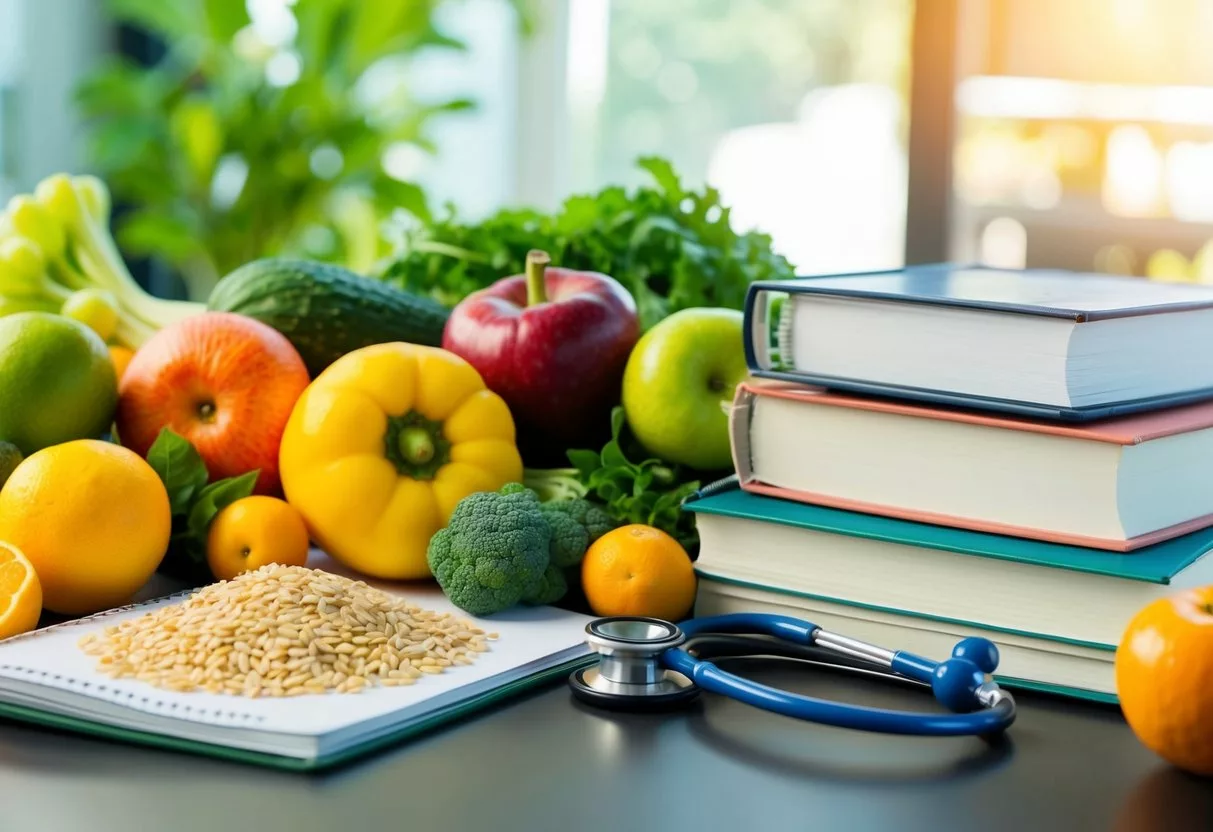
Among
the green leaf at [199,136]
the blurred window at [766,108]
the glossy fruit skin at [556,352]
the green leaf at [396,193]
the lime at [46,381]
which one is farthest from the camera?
the blurred window at [766,108]

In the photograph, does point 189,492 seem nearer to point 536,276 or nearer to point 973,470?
point 536,276

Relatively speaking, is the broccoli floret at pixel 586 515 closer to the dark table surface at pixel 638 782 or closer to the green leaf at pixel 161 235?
the dark table surface at pixel 638 782

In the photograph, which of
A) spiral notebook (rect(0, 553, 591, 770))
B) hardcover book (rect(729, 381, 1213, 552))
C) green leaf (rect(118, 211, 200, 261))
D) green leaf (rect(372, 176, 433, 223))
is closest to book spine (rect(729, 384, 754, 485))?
hardcover book (rect(729, 381, 1213, 552))

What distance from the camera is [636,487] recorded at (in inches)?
40.9

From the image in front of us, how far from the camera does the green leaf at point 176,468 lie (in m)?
1.00

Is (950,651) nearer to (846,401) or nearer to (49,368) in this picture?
(846,401)

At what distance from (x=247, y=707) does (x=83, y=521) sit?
0.24 m

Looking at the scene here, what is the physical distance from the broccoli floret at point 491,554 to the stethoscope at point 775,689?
101mm

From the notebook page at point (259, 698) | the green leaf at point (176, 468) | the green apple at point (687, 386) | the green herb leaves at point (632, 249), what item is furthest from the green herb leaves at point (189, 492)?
the green herb leaves at point (632, 249)

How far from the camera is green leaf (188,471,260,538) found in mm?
996

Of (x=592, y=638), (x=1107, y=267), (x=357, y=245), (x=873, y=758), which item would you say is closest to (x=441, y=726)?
(x=592, y=638)

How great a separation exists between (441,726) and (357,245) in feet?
7.43

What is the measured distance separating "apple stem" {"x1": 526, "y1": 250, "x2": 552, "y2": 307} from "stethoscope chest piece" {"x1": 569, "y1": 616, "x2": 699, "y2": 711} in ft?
1.31

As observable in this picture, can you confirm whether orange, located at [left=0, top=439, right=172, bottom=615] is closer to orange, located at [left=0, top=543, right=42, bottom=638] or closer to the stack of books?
orange, located at [left=0, top=543, right=42, bottom=638]
